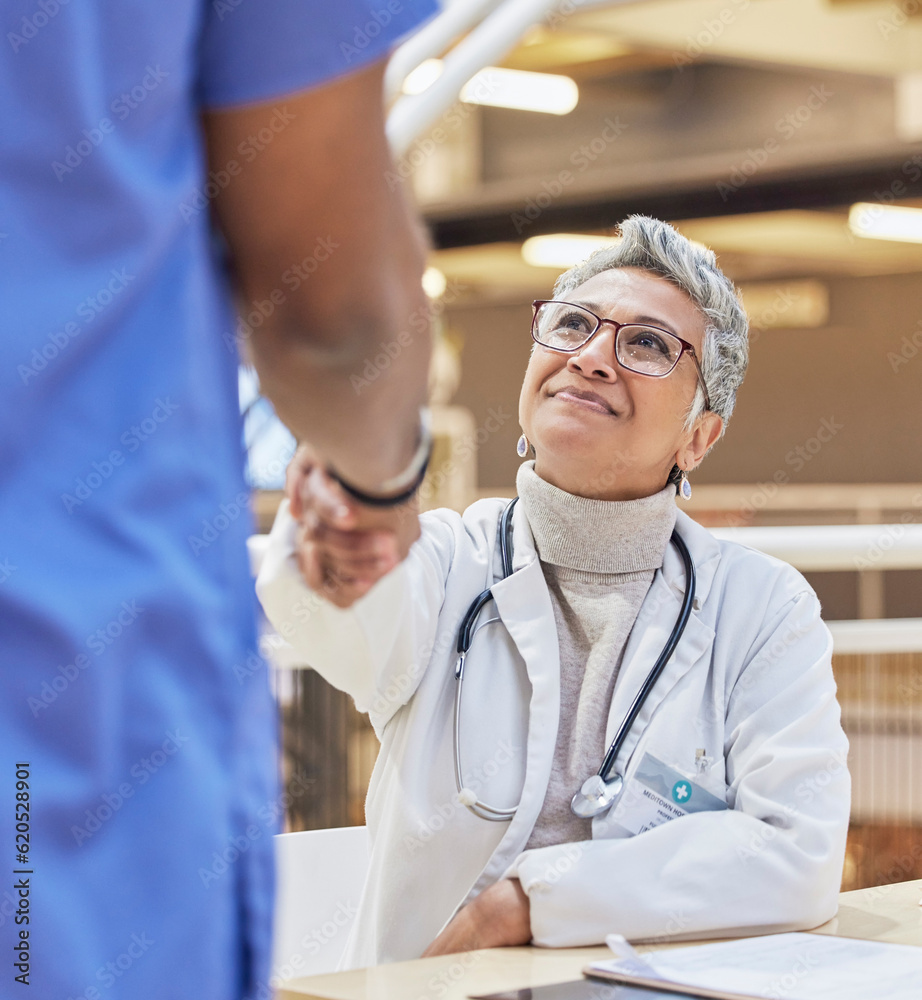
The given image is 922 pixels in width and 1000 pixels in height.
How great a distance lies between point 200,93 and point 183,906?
1.10ft

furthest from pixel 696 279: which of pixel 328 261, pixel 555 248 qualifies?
pixel 555 248

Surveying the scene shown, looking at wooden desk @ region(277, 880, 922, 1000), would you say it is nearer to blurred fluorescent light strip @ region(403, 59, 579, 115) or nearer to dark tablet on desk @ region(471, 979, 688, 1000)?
dark tablet on desk @ region(471, 979, 688, 1000)

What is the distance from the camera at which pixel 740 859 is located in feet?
5.71

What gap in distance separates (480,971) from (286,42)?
1165mm

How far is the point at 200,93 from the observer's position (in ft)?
1.86

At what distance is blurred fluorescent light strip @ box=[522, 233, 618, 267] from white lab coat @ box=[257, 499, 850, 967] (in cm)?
869

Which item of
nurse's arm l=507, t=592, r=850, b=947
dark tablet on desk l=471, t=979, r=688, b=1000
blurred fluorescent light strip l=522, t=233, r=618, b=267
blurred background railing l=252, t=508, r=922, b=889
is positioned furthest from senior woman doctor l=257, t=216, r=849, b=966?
blurred fluorescent light strip l=522, t=233, r=618, b=267

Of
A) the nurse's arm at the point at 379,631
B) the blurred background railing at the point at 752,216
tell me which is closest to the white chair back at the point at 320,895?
the nurse's arm at the point at 379,631

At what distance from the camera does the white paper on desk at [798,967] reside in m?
1.33

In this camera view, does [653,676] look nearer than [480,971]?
No

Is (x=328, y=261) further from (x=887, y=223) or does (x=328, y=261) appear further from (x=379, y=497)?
(x=887, y=223)

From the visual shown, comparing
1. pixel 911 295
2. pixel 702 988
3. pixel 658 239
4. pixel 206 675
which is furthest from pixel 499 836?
pixel 911 295

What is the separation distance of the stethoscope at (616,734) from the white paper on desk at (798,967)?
32 centimetres

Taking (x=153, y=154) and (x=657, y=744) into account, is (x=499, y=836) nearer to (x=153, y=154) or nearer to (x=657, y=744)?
(x=657, y=744)
